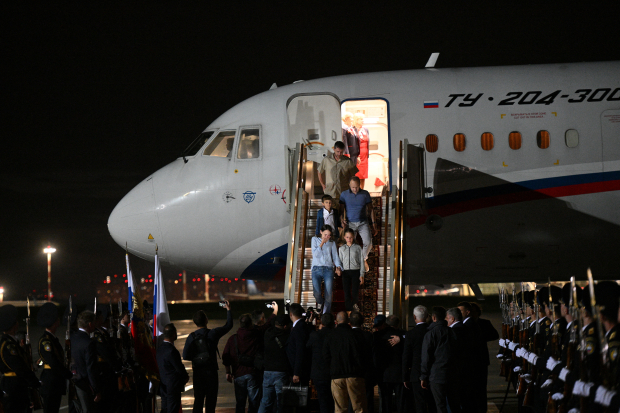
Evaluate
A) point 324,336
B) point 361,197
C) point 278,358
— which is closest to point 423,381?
point 324,336

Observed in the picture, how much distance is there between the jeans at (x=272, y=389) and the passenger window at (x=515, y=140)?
7179 mm

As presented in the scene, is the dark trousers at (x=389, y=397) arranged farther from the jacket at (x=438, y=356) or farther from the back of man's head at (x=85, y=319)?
the back of man's head at (x=85, y=319)

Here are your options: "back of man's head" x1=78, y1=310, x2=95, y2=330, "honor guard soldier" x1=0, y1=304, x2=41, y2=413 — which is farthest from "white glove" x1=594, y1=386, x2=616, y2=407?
"honor guard soldier" x1=0, y1=304, x2=41, y2=413

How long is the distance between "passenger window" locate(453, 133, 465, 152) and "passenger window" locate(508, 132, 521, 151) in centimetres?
92

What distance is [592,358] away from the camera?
469 centimetres

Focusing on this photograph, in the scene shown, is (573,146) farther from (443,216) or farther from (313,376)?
(313,376)

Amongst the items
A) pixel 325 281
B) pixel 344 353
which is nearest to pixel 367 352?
pixel 344 353

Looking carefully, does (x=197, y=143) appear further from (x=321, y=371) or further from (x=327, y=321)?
(x=321, y=371)

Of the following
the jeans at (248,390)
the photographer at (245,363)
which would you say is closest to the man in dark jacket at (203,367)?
the photographer at (245,363)

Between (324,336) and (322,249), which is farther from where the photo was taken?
(322,249)

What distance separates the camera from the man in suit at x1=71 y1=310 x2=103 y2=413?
24.1ft

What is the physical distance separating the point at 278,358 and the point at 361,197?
3.87 meters

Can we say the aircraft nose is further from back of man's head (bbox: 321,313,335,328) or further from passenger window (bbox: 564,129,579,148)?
passenger window (bbox: 564,129,579,148)

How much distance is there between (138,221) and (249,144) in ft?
9.60
